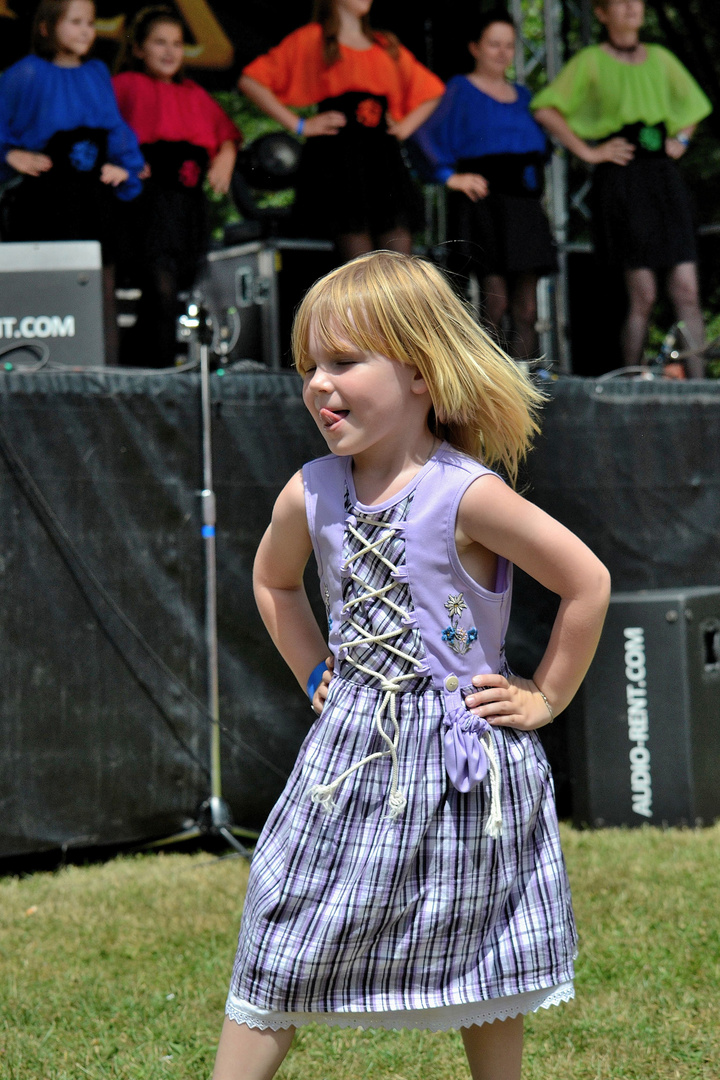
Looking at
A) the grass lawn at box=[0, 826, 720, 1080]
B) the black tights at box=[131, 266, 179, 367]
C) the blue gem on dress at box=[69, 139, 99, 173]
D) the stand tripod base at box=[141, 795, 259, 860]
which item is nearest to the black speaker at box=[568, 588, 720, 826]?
the grass lawn at box=[0, 826, 720, 1080]

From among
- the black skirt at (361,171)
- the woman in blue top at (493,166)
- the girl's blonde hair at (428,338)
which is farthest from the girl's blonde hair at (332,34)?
the girl's blonde hair at (428,338)

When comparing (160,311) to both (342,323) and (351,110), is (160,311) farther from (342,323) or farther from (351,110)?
(342,323)

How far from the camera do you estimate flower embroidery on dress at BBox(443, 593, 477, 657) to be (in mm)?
1872

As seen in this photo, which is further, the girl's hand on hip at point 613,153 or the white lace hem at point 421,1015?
the girl's hand on hip at point 613,153

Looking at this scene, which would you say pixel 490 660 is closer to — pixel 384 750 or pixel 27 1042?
pixel 384 750

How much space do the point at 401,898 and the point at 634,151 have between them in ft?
17.2

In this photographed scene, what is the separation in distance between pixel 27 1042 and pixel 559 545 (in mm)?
1709

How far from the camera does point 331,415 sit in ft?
6.08

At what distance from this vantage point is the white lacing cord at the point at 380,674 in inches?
→ 72.0

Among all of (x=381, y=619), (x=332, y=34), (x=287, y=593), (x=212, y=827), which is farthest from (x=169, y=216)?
(x=381, y=619)

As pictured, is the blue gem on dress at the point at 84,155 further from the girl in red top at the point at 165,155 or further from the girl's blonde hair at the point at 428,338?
the girl's blonde hair at the point at 428,338

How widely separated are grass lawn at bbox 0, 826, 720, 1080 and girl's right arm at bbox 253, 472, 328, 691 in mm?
977

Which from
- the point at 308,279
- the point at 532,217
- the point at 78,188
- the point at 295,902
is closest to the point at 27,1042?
the point at 295,902

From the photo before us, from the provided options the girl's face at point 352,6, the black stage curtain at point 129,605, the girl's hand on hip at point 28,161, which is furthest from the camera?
the girl's face at point 352,6
